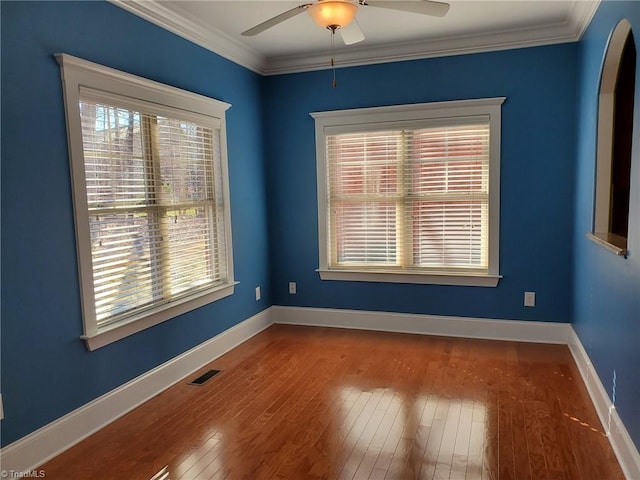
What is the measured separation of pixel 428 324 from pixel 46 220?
10.4 feet

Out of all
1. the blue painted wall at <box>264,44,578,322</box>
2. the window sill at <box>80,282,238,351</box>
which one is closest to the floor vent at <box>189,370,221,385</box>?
the window sill at <box>80,282,238,351</box>

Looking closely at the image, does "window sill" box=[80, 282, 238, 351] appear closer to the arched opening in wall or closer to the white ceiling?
the white ceiling

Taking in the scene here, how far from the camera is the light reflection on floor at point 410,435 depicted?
224cm

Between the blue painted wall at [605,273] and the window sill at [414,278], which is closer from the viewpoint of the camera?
the blue painted wall at [605,273]

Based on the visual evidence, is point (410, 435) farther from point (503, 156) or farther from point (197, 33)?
point (197, 33)

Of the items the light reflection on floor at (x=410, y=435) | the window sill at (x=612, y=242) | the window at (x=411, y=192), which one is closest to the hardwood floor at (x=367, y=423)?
the light reflection on floor at (x=410, y=435)

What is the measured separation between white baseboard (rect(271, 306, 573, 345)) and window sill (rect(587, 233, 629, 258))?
1.26 metres

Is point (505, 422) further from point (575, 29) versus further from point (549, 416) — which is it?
point (575, 29)

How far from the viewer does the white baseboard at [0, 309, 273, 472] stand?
7.47 feet

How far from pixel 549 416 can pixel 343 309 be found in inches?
86.0

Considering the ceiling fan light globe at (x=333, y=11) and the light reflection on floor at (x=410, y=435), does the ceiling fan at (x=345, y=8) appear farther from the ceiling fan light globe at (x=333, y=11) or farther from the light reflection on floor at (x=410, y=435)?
the light reflection on floor at (x=410, y=435)

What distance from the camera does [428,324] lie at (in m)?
4.32

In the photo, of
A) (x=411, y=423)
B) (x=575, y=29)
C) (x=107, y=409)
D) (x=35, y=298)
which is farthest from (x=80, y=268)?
(x=575, y=29)

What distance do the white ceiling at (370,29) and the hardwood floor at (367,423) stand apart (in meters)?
2.46
